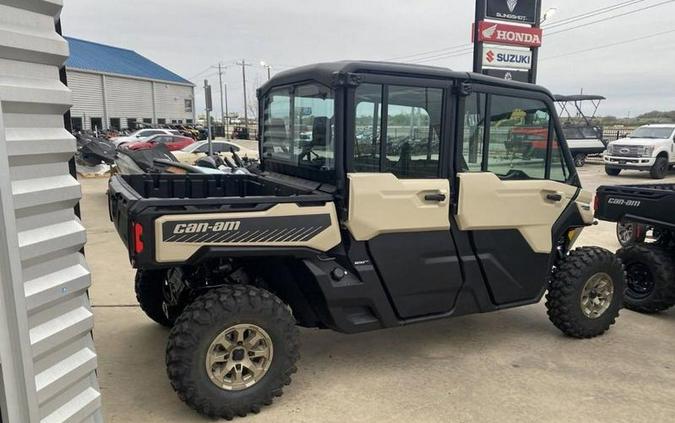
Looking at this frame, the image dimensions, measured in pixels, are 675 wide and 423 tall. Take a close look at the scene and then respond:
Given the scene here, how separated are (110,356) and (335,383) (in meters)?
1.85

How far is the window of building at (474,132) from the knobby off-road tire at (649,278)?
2.65 m

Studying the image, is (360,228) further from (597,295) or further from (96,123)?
(96,123)

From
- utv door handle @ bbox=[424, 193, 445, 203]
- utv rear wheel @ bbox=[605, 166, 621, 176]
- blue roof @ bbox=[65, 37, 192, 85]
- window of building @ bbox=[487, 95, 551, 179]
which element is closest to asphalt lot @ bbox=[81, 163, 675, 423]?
utv door handle @ bbox=[424, 193, 445, 203]

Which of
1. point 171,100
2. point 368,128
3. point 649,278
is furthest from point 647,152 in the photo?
point 171,100

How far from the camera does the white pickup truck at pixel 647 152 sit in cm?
1925

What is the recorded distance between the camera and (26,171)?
67.6 inches

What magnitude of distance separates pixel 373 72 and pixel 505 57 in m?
11.1

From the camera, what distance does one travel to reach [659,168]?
64.0 feet

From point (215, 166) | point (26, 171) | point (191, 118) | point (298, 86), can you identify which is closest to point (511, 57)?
point (215, 166)

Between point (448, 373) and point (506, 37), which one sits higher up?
point (506, 37)

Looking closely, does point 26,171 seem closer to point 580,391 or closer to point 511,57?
point 580,391

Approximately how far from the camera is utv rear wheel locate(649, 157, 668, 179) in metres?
19.4

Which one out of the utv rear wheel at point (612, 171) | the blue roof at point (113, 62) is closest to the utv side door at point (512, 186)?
the utv rear wheel at point (612, 171)

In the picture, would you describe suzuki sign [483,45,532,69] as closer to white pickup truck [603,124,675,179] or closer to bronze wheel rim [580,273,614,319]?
white pickup truck [603,124,675,179]
